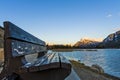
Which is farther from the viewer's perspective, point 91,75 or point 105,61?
point 105,61

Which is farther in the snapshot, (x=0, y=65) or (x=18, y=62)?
(x=0, y=65)

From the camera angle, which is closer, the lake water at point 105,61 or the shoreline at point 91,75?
the shoreline at point 91,75

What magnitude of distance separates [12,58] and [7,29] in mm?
328

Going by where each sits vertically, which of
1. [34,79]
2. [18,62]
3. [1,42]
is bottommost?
[34,79]

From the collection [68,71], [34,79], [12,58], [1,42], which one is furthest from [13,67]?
[1,42]

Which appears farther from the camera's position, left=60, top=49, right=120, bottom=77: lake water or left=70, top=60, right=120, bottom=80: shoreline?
left=60, top=49, right=120, bottom=77: lake water

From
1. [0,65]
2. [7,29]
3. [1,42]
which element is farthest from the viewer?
[1,42]

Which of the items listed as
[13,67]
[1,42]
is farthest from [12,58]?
[1,42]

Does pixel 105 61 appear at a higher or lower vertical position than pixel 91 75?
higher

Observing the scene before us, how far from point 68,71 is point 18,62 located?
655 millimetres

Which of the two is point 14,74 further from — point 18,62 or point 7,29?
point 7,29

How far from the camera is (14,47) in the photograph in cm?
279

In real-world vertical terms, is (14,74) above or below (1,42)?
below

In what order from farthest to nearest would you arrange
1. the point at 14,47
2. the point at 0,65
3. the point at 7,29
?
the point at 0,65 → the point at 14,47 → the point at 7,29
